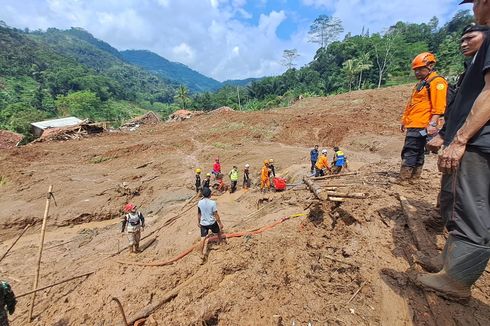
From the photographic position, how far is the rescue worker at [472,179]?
71.0 inches

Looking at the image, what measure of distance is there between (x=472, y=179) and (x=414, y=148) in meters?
2.54

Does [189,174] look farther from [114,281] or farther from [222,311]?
[222,311]

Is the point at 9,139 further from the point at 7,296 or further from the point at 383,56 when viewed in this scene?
the point at 383,56

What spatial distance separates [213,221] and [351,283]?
342 centimetres

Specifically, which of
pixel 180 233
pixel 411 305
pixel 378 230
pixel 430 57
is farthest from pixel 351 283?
pixel 180 233

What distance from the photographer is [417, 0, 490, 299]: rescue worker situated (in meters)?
1.80

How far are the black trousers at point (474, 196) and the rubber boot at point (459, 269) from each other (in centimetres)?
7

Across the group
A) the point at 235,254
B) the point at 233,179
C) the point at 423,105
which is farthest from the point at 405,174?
the point at 233,179

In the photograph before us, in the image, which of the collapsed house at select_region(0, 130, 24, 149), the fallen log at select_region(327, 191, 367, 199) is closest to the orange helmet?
the fallen log at select_region(327, 191, 367, 199)

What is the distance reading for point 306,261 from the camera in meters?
3.30

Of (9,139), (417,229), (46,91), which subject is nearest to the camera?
(417,229)

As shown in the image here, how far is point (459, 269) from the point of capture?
199 centimetres

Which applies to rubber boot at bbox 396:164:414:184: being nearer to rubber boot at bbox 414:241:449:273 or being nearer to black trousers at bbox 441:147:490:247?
rubber boot at bbox 414:241:449:273

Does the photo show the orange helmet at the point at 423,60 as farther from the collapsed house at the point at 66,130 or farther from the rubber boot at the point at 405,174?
the collapsed house at the point at 66,130
